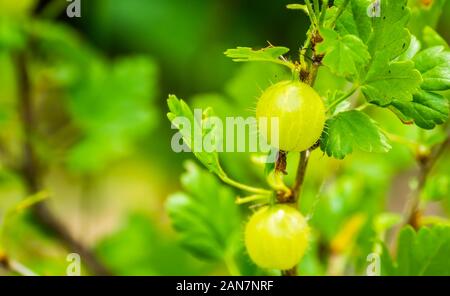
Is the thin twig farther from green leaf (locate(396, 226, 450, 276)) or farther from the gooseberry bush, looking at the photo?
green leaf (locate(396, 226, 450, 276))

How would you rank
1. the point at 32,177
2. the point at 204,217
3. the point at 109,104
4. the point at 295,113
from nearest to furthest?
1. the point at 295,113
2. the point at 204,217
3. the point at 32,177
4. the point at 109,104

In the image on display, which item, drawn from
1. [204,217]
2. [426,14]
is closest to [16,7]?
[204,217]

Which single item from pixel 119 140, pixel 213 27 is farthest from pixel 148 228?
pixel 213 27

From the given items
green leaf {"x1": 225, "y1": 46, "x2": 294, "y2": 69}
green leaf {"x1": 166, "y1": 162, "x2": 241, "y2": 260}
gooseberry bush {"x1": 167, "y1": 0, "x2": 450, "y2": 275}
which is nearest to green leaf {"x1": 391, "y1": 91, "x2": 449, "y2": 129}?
gooseberry bush {"x1": 167, "y1": 0, "x2": 450, "y2": 275}

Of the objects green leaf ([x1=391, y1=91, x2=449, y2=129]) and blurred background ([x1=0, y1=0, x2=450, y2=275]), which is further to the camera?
blurred background ([x1=0, y1=0, x2=450, y2=275])

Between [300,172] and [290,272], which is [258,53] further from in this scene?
[290,272]

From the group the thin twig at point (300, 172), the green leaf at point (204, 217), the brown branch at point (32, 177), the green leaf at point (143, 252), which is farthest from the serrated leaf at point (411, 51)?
the brown branch at point (32, 177)
